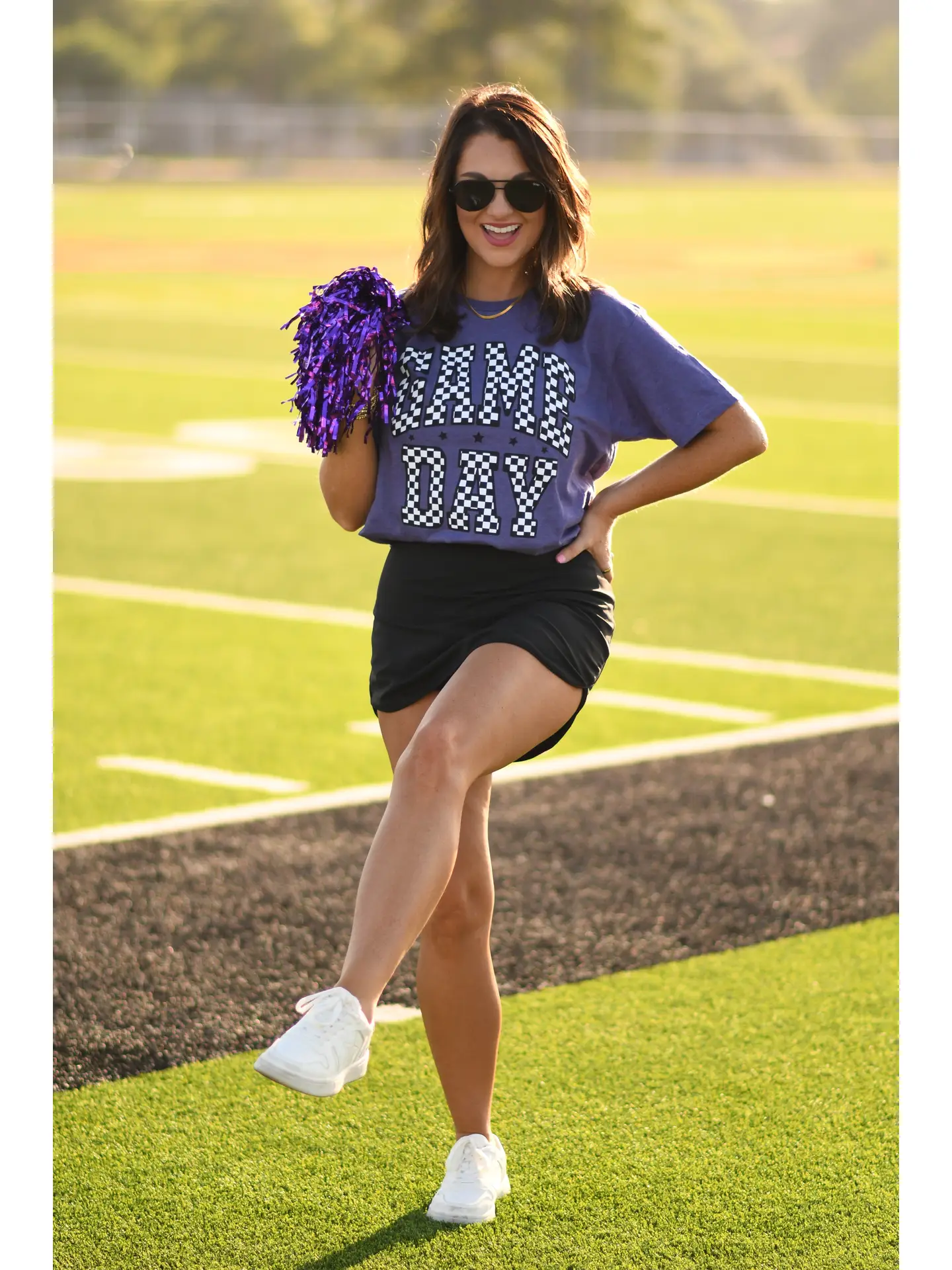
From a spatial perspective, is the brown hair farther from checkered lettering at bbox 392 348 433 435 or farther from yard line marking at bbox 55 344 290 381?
yard line marking at bbox 55 344 290 381

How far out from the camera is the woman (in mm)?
3875

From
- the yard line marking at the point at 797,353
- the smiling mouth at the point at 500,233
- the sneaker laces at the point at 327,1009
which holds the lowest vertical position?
the sneaker laces at the point at 327,1009

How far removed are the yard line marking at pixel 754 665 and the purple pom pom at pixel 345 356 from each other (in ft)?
18.2

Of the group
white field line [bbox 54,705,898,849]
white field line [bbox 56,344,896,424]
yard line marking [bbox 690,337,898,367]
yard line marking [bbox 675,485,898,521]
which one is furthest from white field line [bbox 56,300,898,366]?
white field line [bbox 54,705,898,849]

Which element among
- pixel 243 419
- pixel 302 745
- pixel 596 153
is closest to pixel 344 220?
pixel 596 153

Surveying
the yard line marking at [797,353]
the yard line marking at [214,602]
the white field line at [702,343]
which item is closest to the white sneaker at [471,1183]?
the yard line marking at [214,602]

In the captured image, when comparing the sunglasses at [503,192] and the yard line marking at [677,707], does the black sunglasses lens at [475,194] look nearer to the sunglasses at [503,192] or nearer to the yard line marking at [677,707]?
the sunglasses at [503,192]

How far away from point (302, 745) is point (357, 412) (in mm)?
4225

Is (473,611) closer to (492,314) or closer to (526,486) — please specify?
(526,486)

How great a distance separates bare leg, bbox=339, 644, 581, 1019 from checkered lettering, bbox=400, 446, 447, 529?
11.7 inches

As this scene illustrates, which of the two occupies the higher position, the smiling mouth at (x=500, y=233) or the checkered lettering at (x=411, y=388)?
the smiling mouth at (x=500, y=233)

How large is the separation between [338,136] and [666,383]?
67.0 metres

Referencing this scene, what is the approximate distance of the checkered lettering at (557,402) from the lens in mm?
3887

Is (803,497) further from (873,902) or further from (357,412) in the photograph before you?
(357,412)
